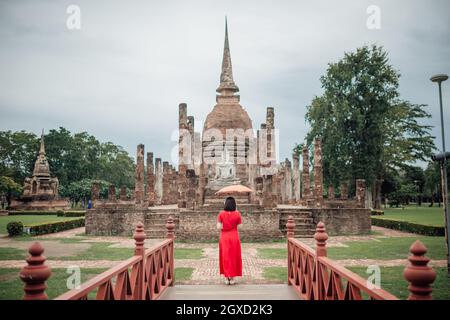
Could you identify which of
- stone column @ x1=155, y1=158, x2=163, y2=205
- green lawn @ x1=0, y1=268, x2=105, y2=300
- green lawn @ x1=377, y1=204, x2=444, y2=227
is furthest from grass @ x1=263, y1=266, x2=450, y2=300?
stone column @ x1=155, y1=158, x2=163, y2=205

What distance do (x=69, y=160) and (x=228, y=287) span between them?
50769 mm

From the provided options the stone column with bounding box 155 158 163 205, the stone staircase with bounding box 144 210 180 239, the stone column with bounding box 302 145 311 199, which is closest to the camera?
the stone staircase with bounding box 144 210 180 239

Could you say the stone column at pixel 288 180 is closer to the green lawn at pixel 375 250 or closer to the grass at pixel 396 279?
the green lawn at pixel 375 250

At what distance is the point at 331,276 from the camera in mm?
4902

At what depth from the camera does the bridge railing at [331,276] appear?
9.39ft

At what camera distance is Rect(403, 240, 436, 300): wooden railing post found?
9.25 feet

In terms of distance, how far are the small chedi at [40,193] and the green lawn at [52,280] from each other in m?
36.6

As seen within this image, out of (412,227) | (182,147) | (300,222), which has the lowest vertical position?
(412,227)

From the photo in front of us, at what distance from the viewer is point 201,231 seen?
1819 centimetres

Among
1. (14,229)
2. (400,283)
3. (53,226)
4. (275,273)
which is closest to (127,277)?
(275,273)

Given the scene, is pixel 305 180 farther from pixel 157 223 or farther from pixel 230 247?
pixel 230 247

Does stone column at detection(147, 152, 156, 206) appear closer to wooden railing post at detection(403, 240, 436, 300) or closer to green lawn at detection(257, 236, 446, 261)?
green lawn at detection(257, 236, 446, 261)

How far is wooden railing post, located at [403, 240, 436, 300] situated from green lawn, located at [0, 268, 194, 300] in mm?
6494

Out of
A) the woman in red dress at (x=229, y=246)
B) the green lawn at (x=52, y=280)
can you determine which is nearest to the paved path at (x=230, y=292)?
the woman in red dress at (x=229, y=246)
